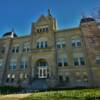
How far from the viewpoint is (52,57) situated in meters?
30.7

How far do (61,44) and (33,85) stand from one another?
38.6 feet

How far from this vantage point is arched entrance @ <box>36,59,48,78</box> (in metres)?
31.4

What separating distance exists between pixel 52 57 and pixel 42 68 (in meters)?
3.94

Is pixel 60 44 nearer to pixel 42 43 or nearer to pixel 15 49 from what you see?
pixel 42 43

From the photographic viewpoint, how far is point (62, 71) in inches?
1166

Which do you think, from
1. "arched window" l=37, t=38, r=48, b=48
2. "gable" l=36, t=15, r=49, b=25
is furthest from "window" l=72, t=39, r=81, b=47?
"gable" l=36, t=15, r=49, b=25

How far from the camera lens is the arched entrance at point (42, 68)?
3141 centimetres

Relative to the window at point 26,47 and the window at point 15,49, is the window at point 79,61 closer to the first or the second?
the window at point 26,47

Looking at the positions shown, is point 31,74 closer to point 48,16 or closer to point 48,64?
point 48,64

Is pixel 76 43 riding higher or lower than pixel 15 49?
lower

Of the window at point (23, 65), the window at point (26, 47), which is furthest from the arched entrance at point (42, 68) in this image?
the window at point (26, 47)

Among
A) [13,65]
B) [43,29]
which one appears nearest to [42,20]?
[43,29]

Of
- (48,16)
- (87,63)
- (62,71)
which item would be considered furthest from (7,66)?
(87,63)

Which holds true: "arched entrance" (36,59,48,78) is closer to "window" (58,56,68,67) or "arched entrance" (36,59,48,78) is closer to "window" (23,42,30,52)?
"window" (58,56,68,67)
